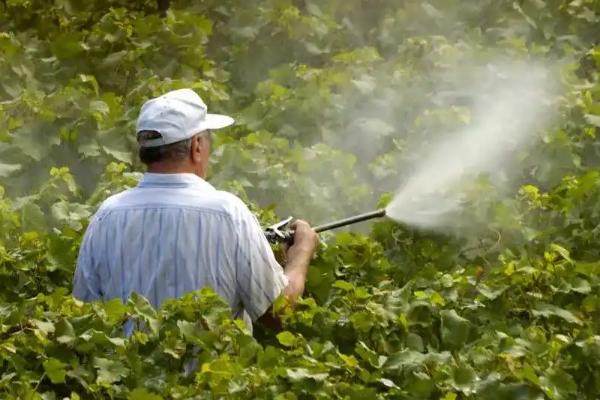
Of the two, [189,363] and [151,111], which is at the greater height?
[151,111]

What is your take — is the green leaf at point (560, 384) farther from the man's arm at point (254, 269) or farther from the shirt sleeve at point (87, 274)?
the shirt sleeve at point (87, 274)

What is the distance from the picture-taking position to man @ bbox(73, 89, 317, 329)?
4250 mm

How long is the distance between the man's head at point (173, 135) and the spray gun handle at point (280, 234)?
0.43 m

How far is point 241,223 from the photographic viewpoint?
4258 mm

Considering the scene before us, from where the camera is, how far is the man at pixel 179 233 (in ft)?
13.9

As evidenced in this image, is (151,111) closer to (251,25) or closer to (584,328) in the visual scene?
(584,328)

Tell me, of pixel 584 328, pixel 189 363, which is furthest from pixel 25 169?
pixel 584 328

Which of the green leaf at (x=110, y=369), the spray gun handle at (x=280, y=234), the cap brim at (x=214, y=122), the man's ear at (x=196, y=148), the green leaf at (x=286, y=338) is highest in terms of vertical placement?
the cap brim at (x=214, y=122)

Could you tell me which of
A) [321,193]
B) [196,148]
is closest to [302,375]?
[196,148]

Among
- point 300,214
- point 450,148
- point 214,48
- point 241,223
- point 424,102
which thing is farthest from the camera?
point 214,48

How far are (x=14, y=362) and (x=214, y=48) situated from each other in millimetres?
4771

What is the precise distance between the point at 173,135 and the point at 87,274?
1.82 feet

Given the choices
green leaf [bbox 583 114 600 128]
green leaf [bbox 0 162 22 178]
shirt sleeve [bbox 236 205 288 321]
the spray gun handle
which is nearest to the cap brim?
shirt sleeve [bbox 236 205 288 321]

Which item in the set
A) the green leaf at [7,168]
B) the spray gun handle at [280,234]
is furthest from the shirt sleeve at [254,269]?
the green leaf at [7,168]
